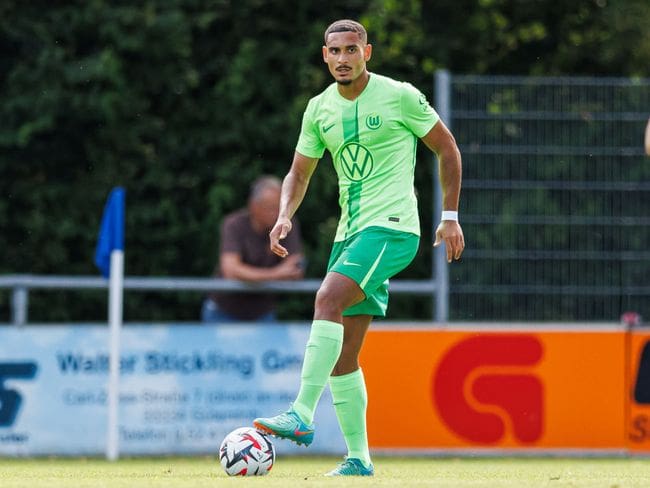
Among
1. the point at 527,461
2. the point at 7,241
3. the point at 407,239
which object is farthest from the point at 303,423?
the point at 7,241

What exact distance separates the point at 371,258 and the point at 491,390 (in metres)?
4.81

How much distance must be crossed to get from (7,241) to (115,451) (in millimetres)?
4223

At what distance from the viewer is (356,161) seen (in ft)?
24.8

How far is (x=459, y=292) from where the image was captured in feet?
39.9

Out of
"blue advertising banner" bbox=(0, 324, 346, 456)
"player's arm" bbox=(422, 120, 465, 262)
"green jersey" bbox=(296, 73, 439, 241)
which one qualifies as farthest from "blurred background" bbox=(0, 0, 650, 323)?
"green jersey" bbox=(296, 73, 439, 241)

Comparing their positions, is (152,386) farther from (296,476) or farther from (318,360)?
(318,360)

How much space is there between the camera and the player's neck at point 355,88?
7.57 metres

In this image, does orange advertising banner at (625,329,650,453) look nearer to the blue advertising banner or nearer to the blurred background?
the blurred background

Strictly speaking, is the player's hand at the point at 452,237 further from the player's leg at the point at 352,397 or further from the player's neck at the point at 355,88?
the player's neck at the point at 355,88

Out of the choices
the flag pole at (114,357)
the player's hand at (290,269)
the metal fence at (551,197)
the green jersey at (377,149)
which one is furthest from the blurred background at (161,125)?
the green jersey at (377,149)

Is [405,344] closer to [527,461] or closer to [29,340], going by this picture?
[527,461]

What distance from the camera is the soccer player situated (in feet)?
24.2

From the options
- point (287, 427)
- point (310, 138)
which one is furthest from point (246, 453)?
point (310, 138)

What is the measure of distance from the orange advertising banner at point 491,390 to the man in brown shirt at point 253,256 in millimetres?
913
